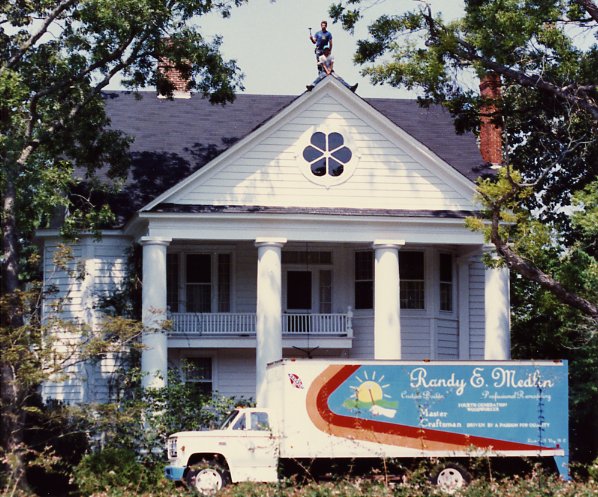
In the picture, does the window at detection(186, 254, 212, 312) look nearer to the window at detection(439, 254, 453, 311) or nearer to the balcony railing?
the balcony railing

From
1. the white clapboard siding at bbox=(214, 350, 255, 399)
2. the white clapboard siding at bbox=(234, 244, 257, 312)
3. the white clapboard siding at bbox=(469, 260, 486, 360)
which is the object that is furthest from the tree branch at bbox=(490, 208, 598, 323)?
the white clapboard siding at bbox=(214, 350, 255, 399)

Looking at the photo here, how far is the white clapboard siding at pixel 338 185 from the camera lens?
106 ft

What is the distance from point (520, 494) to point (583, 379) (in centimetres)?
1924

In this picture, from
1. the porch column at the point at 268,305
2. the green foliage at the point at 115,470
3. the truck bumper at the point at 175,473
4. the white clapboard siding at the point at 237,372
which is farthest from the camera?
the white clapboard siding at the point at 237,372

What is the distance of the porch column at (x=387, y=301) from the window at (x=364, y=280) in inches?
117

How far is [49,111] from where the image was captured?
2959 centimetres

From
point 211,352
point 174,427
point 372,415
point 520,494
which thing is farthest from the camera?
point 211,352

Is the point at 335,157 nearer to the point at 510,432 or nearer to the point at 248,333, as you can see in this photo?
the point at 248,333

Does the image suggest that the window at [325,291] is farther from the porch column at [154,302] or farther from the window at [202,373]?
the porch column at [154,302]

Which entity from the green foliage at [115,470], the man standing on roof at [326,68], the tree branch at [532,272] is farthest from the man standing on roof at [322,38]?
the green foliage at [115,470]

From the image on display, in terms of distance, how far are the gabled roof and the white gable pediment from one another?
70.3 inches

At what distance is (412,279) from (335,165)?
4.55 meters

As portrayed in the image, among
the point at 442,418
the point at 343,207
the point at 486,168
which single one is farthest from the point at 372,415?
the point at 486,168

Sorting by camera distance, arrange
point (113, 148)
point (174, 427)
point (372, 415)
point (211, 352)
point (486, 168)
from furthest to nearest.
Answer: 1. point (486, 168)
2. point (211, 352)
3. point (113, 148)
4. point (174, 427)
5. point (372, 415)
